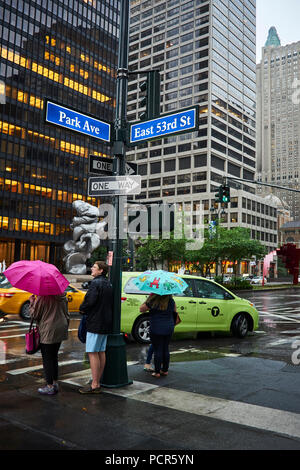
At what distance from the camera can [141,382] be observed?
267 inches

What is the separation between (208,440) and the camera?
4.34m

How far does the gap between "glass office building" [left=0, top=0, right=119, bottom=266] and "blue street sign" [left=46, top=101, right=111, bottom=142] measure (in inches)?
2466

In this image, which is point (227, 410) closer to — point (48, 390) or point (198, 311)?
point (48, 390)

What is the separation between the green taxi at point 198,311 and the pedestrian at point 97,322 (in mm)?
4118

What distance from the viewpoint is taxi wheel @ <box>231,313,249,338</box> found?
1177 centimetres

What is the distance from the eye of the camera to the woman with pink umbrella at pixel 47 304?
19.1ft

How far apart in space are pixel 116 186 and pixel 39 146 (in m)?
69.8

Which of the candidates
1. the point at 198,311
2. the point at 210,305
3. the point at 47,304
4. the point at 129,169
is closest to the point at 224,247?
the point at 210,305

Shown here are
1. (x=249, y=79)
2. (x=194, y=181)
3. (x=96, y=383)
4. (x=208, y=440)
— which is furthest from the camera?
(x=249, y=79)

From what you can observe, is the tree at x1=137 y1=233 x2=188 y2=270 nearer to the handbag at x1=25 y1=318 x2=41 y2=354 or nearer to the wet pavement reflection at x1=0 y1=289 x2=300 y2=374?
the wet pavement reflection at x1=0 y1=289 x2=300 y2=374

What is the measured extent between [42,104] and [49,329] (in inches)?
2563

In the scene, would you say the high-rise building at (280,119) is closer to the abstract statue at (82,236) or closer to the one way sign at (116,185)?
the abstract statue at (82,236)
